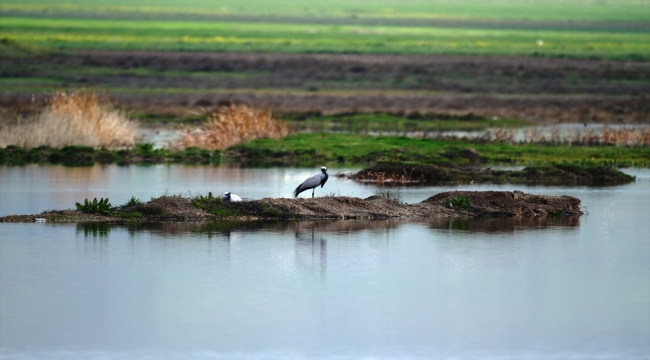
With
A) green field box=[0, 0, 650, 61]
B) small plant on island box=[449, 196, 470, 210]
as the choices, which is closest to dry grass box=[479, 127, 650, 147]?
small plant on island box=[449, 196, 470, 210]

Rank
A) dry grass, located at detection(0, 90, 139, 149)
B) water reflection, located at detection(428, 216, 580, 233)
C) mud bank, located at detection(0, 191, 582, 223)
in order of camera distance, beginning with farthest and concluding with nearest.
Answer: dry grass, located at detection(0, 90, 139, 149), mud bank, located at detection(0, 191, 582, 223), water reflection, located at detection(428, 216, 580, 233)

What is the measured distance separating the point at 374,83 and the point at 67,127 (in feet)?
147

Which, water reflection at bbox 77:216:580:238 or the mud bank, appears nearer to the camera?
water reflection at bbox 77:216:580:238

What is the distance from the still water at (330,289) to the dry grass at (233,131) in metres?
13.8

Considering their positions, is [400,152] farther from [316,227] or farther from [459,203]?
[316,227]

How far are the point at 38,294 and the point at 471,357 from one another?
19.3 ft

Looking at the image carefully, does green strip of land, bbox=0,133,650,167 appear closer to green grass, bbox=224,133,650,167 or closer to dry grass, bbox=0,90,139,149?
green grass, bbox=224,133,650,167

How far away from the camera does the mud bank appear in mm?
21000

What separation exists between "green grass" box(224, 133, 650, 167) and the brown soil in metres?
18.6

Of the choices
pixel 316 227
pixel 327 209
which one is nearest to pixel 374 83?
pixel 327 209

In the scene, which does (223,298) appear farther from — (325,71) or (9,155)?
(325,71)

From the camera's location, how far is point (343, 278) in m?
16.1

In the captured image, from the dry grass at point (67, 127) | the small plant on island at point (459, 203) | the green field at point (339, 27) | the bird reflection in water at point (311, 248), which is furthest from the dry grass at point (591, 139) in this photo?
the green field at point (339, 27)

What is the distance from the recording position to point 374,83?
3127 inches
